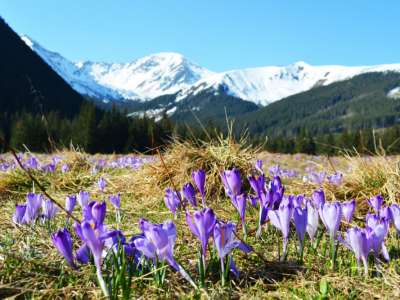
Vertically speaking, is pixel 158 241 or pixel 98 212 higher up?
pixel 98 212

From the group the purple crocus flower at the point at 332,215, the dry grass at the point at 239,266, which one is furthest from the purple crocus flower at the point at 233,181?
the purple crocus flower at the point at 332,215

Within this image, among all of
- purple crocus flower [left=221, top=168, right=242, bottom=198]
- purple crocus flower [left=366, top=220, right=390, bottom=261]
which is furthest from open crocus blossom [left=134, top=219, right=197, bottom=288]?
purple crocus flower [left=221, top=168, right=242, bottom=198]

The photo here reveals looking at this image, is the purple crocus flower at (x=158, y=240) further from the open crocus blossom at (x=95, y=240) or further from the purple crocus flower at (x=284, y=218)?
the purple crocus flower at (x=284, y=218)

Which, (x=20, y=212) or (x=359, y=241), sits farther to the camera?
(x=20, y=212)

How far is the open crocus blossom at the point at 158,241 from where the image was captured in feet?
5.83

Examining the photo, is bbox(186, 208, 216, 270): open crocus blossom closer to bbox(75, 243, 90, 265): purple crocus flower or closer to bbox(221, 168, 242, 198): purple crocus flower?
bbox(75, 243, 90, 265): purple crocus flower

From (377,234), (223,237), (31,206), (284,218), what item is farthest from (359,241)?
(31,206)

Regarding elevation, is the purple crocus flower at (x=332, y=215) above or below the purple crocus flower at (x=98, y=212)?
below

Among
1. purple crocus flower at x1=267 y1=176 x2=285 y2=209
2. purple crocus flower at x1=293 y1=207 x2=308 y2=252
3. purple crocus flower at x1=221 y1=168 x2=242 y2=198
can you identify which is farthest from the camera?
purple crocus flower at x1=221 y1=168 x2=242 y2=198

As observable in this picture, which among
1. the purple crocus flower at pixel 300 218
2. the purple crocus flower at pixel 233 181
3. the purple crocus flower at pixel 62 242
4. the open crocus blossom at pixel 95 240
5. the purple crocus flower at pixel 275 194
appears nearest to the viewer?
the open crocus blossom at pixel 95 240

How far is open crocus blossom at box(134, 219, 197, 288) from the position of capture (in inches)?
70.0

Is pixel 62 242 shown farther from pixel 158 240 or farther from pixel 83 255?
pixel 158 240

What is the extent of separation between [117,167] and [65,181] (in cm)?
317

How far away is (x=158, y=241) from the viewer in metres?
1.80
